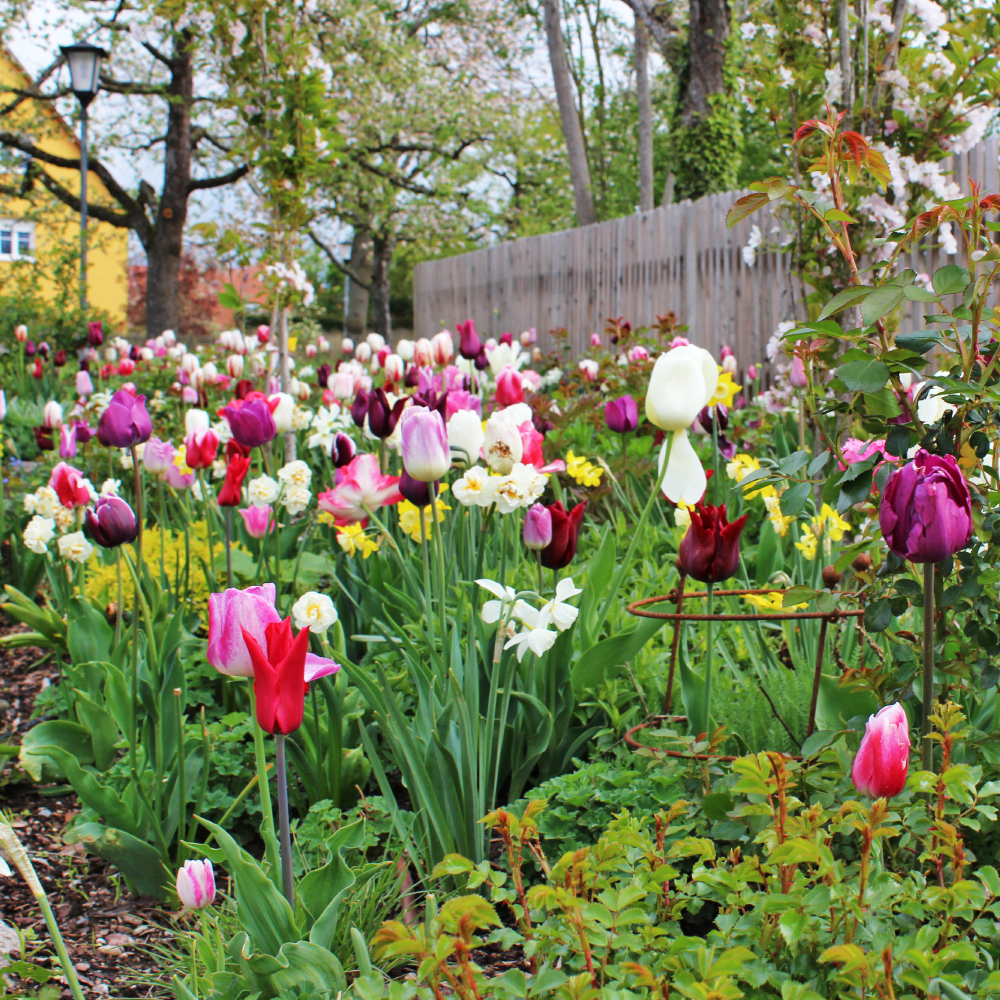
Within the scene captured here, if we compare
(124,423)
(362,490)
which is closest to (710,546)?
(362,490)

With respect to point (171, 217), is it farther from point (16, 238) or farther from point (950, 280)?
point (950, 280)

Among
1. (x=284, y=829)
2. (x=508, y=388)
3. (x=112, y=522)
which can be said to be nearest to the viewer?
(x=284, y=829)

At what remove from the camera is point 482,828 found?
157 centimetres

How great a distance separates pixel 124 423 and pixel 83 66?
34.1ft

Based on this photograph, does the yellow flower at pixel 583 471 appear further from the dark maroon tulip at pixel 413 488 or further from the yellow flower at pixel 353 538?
the dark maroon tulip at pixel 413 488

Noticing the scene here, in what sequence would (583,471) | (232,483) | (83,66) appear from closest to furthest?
(232,483) < (583,471) < (83,66)

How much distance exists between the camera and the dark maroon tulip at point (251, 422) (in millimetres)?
2162

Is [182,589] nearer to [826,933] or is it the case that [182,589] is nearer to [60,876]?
[60,876]

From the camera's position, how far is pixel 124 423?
2.13 meters

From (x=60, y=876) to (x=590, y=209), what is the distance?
37.2 ft

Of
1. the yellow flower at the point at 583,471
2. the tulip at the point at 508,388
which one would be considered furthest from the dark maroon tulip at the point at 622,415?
the tulip at the point at 508,388

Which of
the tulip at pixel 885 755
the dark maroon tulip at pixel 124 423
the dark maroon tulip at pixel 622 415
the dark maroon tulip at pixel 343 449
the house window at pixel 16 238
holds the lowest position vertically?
the tulip at pixel 885 755

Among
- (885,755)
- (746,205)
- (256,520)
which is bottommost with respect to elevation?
(885,755)

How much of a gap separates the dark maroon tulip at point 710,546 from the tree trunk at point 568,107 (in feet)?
35.9
